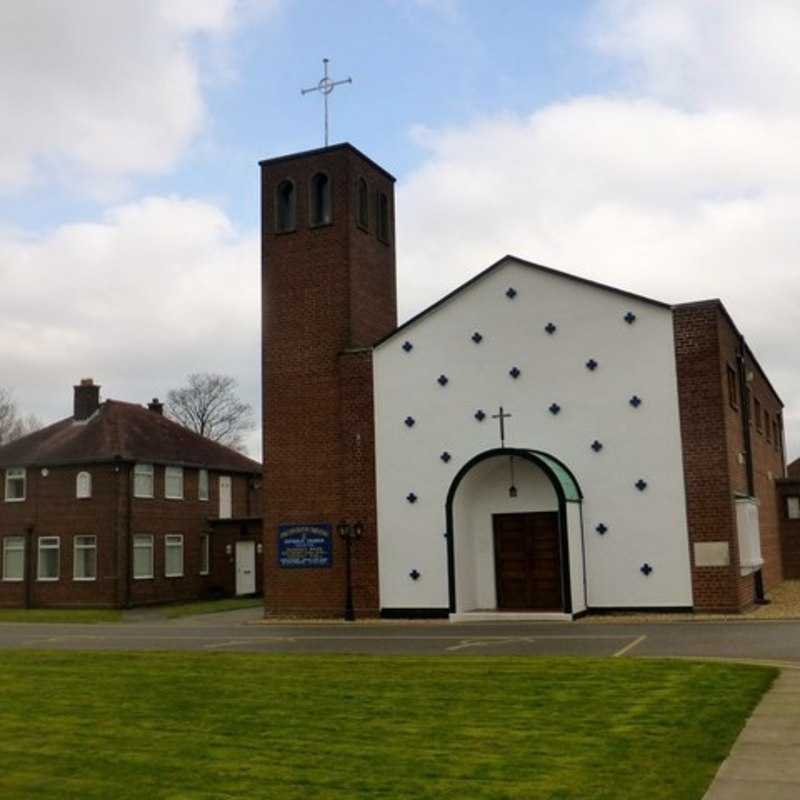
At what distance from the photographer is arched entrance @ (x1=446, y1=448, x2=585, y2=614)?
23000 mm

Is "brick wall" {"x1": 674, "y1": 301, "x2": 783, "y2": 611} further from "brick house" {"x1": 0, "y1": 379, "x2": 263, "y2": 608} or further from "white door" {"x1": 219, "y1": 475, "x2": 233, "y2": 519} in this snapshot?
"white door" {"x1": 219, "y1": 475, "x2": 233, "y2": 519}

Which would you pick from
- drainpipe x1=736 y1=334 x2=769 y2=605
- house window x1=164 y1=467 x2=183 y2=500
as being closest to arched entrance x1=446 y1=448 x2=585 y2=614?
drainpipe x1=736 y1=334 x2=769 y2=605

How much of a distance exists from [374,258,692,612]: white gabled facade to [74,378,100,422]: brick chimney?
1751cm

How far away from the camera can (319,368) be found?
25844mm

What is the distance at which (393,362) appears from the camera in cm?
2505

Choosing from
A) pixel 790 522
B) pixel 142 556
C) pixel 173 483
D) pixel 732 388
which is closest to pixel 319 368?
pixel 732 388

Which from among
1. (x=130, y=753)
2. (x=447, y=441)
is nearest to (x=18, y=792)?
(x=130, y=753)

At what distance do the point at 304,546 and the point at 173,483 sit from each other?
1413 centimetres

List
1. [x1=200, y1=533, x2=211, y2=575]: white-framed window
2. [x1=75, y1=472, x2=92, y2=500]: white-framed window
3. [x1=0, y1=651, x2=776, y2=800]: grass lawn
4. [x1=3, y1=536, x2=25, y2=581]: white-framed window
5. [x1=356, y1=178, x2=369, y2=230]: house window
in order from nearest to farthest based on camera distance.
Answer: [x1=0, y1=651, x2=776, y2=800]: grass lawn → [x1=356, y1=178, x2=369, y2=230]: house window → [x1=75, y1=472, x2=92, y2=500]: white-framed window → [x1=3, y1=536, x2=25, y2=581]: white-framed window → [x1=200, y1=533, x2=211, y2=575]: white-framed window

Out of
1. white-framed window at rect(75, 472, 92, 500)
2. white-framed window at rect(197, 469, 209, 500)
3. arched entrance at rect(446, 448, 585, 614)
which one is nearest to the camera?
arched entrance at rect(446, 448, 585, 614)

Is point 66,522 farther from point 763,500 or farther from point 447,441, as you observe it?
point 763,500

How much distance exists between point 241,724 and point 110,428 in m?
28.6

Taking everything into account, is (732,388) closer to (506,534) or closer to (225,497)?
(506,534)

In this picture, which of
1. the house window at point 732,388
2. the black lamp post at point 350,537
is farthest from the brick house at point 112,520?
the house window at point 732,388
